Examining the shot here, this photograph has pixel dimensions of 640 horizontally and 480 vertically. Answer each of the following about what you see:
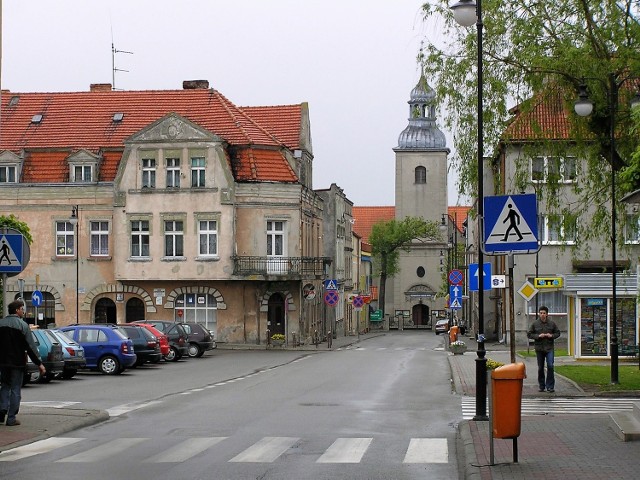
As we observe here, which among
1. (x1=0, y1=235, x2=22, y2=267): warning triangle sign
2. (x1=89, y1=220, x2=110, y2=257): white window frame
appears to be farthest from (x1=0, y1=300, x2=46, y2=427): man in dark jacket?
(x1=89, y1=220, x2=110, y2=257): white window frame

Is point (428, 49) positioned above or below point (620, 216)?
above

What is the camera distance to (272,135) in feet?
207

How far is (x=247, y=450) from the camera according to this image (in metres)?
14.8

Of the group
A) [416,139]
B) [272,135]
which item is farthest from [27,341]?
[416,139]

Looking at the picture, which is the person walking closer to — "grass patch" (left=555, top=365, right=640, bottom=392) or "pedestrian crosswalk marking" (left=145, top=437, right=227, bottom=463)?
"grass patch" (left=555, top=365, right=640, bottom=392)

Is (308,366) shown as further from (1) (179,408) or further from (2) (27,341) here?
(2) (27,341)

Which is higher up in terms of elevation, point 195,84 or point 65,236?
point 195,84

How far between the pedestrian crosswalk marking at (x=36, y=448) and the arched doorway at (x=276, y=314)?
43.2 meters

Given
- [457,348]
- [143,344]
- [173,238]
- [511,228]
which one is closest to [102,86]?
[173,238]

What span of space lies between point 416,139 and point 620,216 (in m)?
94.5

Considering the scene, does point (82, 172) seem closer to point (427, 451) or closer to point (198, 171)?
point (198, 171)

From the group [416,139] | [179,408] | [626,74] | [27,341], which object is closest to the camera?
[27,341]

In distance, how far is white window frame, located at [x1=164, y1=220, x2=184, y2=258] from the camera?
58544 millimetres

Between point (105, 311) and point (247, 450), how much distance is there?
46.9m
